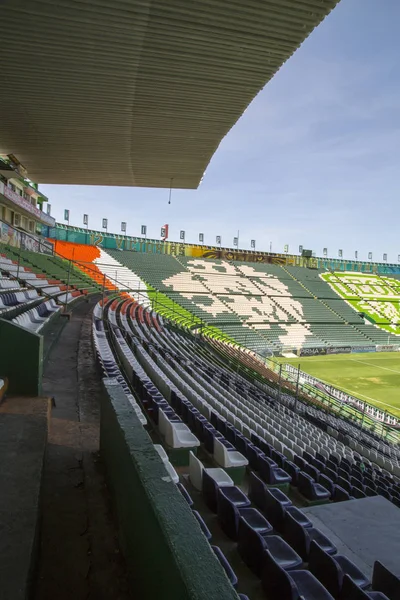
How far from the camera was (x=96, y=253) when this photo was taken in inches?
1657

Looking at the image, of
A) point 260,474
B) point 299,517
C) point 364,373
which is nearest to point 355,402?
point 364,373

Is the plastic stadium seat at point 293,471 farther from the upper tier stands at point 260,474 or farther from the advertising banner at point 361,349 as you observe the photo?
the advertising banner at point 361,349

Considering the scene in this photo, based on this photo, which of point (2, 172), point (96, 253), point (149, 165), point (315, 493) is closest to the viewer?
point (315, 493)

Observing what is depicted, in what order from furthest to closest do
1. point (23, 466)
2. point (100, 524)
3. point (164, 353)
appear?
point (164, 353) < point (23, 466) < point (100, 524)

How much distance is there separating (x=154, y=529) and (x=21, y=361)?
10.9ft

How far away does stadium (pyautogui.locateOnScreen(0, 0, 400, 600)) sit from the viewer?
233 centimetres

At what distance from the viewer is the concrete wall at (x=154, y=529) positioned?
1505mm

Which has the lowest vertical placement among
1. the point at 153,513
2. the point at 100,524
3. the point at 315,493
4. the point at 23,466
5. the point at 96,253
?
the point at 315,493

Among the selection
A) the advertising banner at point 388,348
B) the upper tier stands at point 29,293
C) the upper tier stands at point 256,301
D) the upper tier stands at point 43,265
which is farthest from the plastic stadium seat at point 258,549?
the advertising banner at point 388,348

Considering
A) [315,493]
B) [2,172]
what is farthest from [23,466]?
[2,172]

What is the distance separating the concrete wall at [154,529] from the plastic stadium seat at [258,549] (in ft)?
3.66

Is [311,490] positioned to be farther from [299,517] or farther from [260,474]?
[299,517]

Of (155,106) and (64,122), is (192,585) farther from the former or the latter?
(64,122)

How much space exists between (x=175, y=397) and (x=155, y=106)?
22.8ft
